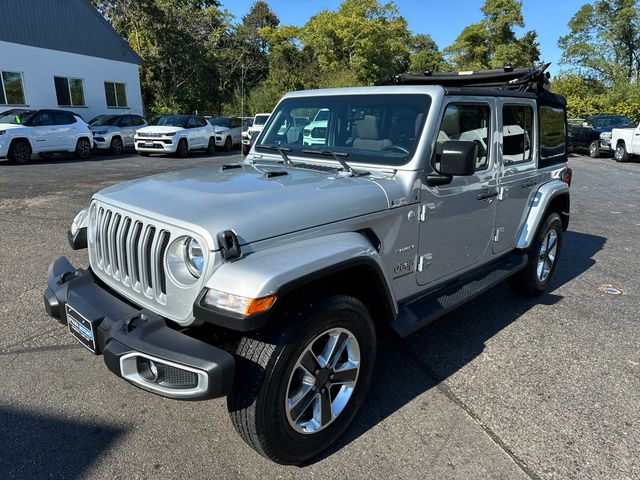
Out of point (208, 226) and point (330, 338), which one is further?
point (330, 338)

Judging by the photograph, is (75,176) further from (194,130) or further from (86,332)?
(86,332)

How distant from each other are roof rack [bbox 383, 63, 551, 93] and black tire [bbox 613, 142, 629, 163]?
15894 mm

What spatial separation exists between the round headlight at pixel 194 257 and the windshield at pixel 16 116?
50.8 ft

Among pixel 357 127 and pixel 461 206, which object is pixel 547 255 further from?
pixel 357 127

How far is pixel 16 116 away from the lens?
49.0 feet

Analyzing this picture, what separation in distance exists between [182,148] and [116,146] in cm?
273

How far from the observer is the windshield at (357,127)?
10.6 ft

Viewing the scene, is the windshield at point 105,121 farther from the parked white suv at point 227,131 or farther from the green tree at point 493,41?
the green tree at point 493,41

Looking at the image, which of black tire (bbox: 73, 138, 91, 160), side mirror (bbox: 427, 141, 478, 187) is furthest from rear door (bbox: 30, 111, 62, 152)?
side mirror (bbox: 427, 141, 478, 187)

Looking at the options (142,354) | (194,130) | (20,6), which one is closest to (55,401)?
(142,354)

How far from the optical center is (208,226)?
222cm

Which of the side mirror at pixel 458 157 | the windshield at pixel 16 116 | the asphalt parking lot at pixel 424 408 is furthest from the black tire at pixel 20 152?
the side mirror at pixel 458 157

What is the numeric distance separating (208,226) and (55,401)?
171 centimetres

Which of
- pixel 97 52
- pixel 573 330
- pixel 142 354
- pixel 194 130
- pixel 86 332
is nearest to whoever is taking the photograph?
pixel 142 354
